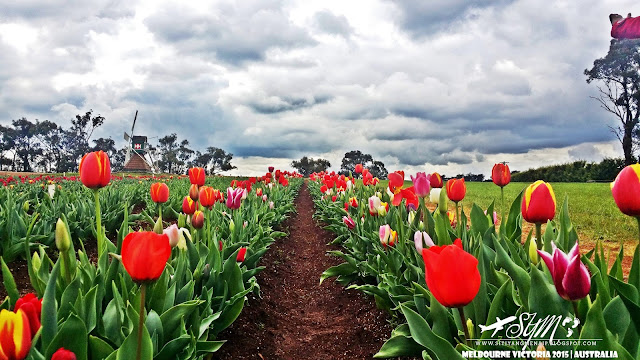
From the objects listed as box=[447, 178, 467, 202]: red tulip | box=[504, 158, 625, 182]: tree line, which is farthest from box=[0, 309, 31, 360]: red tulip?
box=[504, 158, 625, 182]: tree line

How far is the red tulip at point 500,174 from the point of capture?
3.37 m

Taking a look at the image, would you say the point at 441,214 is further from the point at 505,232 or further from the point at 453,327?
the point at 453,327

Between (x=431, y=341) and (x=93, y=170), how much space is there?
83.4 inches

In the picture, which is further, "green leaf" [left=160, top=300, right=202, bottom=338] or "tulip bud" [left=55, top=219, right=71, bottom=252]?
"green leaf" [left=160, top=300, right=202, bottom=338]

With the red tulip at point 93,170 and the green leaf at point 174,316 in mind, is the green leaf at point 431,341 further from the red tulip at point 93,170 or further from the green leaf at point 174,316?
the red tulip at point 93,170

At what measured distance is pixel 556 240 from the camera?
8.57 ft

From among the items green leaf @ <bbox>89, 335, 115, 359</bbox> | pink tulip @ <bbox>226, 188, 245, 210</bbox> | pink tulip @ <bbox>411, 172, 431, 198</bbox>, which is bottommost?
green leaf @ <bbox>89, 335, 115, 359</bbox>

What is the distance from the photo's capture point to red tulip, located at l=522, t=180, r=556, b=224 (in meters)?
2.19

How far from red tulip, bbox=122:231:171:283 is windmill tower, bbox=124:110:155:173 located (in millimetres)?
56907

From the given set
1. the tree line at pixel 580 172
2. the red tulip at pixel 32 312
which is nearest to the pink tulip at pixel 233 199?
the red tulip at pixel 32 312

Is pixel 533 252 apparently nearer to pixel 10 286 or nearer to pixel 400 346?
pixel 400 346

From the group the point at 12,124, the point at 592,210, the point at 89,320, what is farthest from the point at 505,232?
the point at 12,124

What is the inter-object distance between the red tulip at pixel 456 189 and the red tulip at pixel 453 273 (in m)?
1.89

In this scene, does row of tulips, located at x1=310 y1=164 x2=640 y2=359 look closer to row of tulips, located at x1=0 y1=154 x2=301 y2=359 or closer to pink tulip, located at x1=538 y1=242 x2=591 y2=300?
pink tulip, located at x1=538 y1=242 x2=591 y2=300
